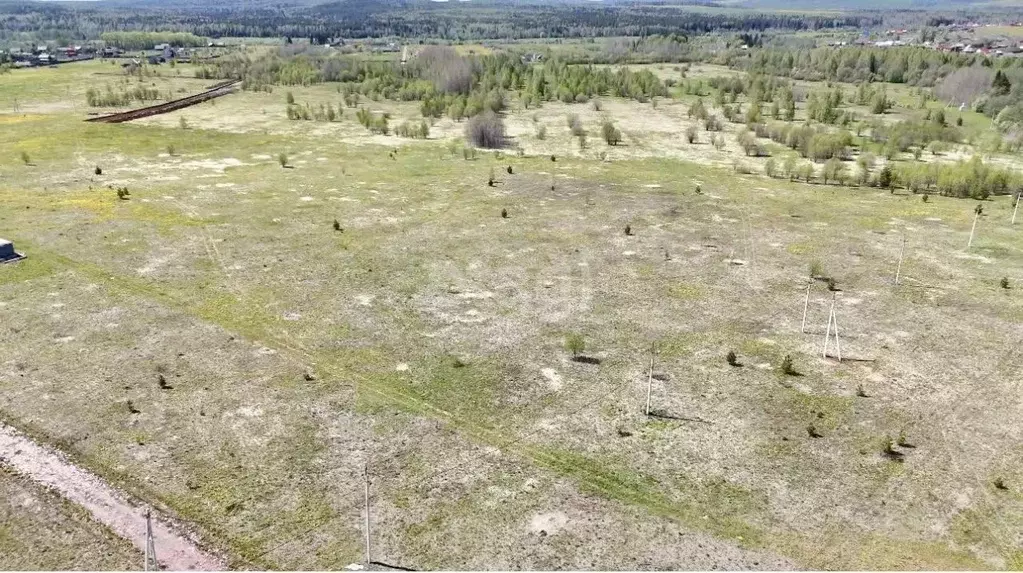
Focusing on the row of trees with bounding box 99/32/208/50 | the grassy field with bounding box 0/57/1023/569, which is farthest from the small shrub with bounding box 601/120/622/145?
the row of trees with bounding box 99/32/208/50

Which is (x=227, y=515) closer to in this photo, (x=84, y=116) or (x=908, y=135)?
(x=908, y=135)

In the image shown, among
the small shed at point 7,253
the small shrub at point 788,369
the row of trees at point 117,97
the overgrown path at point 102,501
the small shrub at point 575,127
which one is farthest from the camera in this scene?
the row of trees at point 117,97

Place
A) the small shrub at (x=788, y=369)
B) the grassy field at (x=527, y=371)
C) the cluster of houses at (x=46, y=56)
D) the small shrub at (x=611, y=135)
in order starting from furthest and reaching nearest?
the cluster of houses at (x=46, y=56), the small shrub at (x=611, y=135), the small shrub at (x=788, y=369), the grassy field at (x=527, y=371)

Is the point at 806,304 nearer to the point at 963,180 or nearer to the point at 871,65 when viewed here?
the point at 963,180

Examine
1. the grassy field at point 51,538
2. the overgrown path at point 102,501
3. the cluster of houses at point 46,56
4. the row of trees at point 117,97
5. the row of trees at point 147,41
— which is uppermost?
the row of trees at point 147,41

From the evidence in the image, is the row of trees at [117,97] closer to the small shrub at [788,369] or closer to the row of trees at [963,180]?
the row of trees at [963,180]

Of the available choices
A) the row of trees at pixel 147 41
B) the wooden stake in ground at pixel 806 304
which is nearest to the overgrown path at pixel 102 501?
the wooden stake in ground at pixel 806 304

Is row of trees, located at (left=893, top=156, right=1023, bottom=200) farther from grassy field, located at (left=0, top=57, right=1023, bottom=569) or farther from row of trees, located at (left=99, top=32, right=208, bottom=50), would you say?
row of trees, located at (left=99, top=32, right=208, bottom=50)

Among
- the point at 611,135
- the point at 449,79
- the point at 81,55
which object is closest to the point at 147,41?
the point at 81,55
